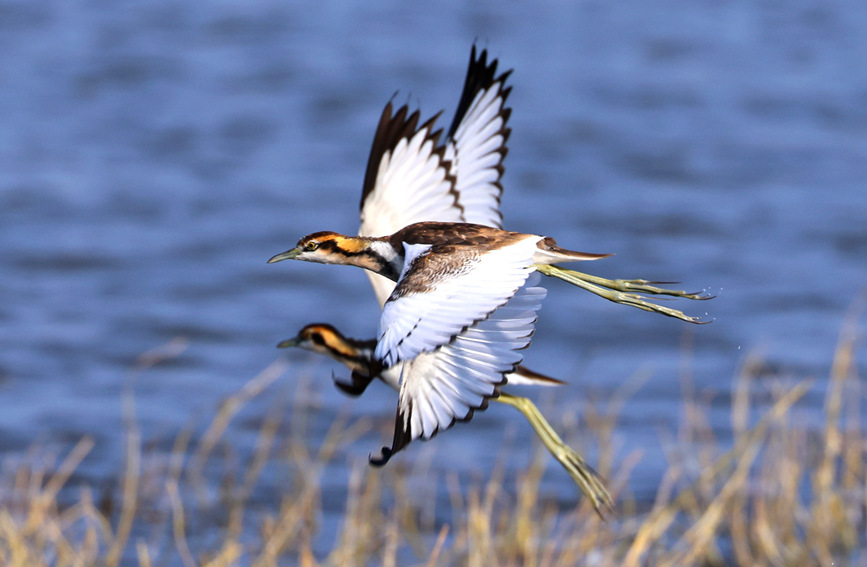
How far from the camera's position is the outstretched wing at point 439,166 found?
13.4ft

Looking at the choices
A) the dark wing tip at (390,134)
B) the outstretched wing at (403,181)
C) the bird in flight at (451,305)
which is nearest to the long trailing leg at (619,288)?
the bird in flight at (451,305)

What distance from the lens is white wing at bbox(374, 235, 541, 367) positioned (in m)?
2.61

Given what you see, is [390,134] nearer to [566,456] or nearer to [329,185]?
[566,456]

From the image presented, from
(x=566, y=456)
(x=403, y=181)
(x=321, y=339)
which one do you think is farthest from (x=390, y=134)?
(x=566, y=456)

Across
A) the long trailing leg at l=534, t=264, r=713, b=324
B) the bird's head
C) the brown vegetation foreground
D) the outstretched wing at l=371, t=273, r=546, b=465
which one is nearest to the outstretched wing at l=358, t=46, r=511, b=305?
the bird's head

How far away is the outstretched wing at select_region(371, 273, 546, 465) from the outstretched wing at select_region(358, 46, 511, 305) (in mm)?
1224

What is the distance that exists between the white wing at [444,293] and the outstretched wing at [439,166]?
3.60ft

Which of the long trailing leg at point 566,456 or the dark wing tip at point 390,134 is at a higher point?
the dark wing tip at point 390,134

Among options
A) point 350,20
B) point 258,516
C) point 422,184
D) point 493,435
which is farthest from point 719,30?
point 422,184

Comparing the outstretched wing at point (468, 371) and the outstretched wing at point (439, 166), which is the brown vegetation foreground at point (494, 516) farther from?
the outstretched wing at point (468, 371)

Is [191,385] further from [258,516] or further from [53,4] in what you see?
[53,4]

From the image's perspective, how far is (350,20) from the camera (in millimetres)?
22062

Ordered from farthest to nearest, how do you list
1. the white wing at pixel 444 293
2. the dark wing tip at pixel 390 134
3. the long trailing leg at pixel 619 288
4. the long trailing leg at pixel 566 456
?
the dark wing tip at pixel 390 134 < the long trailing leg at pixel 566 456 < the long trailing leg at pixel 619 288 < the white wing at pixel 444 293

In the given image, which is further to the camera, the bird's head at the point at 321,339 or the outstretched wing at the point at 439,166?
the bird's head at the point at 321,339
